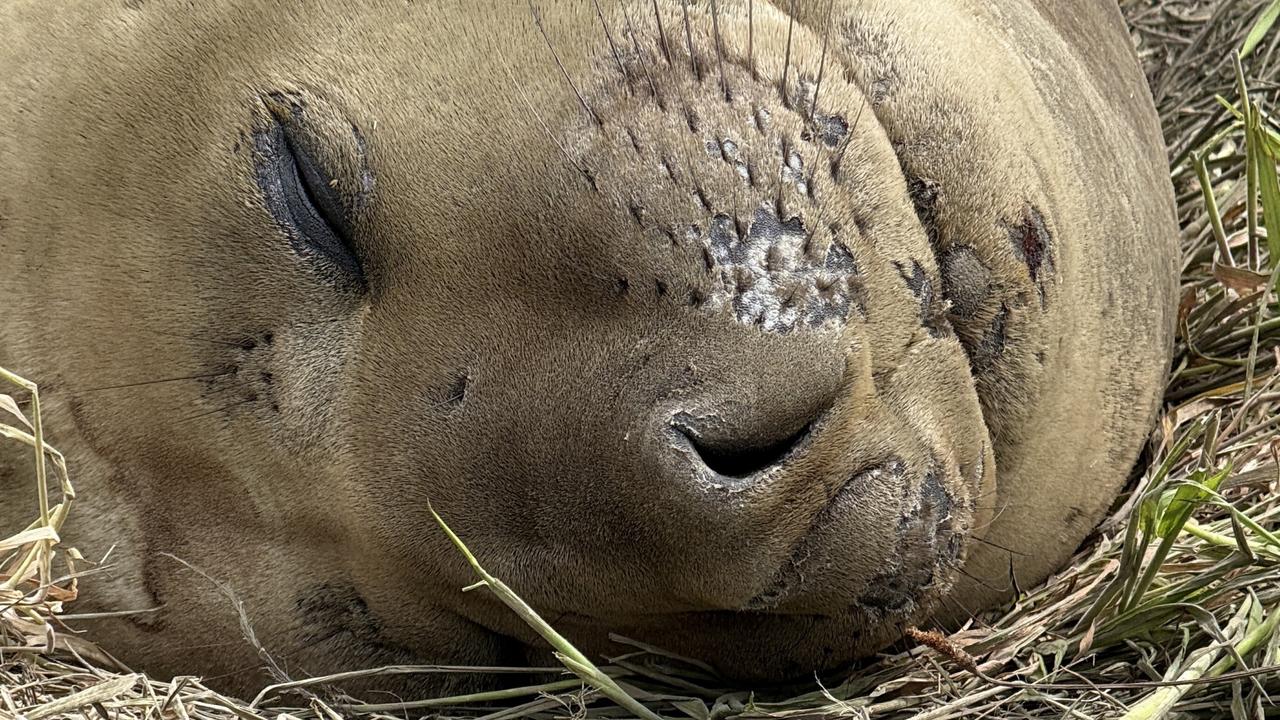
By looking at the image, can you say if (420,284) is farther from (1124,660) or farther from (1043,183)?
(1124,660)

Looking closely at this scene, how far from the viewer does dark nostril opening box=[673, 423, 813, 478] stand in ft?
6.23

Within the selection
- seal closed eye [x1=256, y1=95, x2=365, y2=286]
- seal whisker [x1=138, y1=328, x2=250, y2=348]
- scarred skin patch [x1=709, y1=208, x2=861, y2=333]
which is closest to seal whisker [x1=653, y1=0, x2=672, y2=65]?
scarred skin patch [x1=709, y1=208, x2=861, y2=333]

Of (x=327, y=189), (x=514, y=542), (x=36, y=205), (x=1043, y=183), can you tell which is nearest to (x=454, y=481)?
(x=514, y=542)

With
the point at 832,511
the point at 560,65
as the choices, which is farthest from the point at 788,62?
the point at 832,511

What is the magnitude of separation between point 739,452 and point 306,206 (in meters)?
0.81

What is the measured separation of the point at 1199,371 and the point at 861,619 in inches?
58.1

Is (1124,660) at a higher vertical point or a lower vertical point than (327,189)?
lower

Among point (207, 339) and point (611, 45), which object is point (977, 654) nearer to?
point (611, 45)

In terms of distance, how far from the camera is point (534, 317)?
6.68 ft

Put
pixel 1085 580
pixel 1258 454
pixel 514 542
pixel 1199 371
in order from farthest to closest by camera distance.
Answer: pixel 1199 371, pixel 1258 454, pixel 1085 580, pixel 514 542

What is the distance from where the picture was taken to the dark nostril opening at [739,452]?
1.90m

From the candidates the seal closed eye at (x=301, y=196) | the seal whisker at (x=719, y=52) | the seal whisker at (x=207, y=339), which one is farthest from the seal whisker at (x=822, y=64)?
the seal whisker at (x=207, y=339)

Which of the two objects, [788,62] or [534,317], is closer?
[534,317]

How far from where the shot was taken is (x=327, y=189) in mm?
2174
